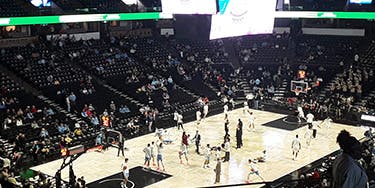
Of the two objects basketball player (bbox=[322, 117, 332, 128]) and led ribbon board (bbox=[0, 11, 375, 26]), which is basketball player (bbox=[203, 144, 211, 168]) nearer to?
led ribbon board (bbox=[0, 11, 375, 26])

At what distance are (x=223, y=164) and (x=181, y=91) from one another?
14.2 m

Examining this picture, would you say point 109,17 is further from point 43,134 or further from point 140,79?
point 43,134

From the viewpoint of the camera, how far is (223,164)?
23.0m

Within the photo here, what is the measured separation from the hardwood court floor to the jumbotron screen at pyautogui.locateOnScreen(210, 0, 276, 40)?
20.5 feet

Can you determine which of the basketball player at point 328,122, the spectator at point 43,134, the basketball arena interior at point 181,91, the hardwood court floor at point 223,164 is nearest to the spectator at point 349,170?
the basketball arena interior at point 181,91

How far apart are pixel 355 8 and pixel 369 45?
13.3ft

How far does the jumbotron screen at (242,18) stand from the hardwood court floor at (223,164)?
6.25m

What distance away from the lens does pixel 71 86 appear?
102 ft

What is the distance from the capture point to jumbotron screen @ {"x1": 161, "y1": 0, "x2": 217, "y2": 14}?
23609 mm

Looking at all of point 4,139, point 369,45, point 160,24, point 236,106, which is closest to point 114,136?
point 4,139

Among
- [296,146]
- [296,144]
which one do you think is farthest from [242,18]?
[296,146]

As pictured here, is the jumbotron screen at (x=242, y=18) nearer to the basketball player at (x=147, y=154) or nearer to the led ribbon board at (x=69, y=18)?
the basketball player at (x=147, y=154)

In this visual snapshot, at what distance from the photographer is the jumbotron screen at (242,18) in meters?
19.9

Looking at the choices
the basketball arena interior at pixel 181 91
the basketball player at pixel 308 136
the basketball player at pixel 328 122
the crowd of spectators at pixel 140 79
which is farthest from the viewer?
the basketball player at pixel 328 122
